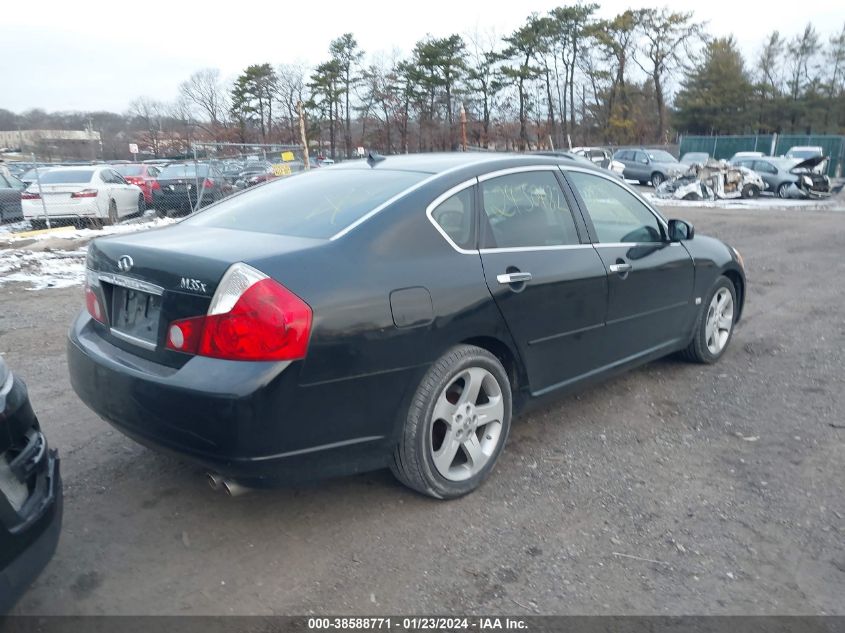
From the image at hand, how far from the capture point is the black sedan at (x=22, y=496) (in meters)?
2.20

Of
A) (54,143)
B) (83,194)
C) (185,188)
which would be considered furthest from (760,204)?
(54,143)

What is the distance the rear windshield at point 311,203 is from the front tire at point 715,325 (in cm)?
267

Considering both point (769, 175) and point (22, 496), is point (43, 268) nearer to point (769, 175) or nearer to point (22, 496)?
point (22, 496)

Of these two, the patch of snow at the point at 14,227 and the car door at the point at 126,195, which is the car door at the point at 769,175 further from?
the patch of snow at the point at 14,227

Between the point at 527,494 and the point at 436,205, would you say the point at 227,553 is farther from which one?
the point at 436,205

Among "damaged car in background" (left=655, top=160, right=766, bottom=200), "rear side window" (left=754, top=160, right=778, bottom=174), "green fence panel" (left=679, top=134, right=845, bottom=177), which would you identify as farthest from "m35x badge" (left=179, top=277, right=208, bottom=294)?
"green fence panel" (left=679, top=134, right=845, bottom=177)

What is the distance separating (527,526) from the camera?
127 inches

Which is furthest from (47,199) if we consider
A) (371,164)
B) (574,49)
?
(574,49)

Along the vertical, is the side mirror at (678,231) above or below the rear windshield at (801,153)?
below

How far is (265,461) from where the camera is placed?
2.79 m

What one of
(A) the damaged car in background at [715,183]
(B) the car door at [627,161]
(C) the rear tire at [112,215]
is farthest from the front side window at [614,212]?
(B) the car door at [627,161]

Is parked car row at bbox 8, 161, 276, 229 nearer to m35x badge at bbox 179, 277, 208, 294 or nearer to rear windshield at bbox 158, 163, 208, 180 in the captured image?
rear windshield at bbox 158, 163, 208, 180

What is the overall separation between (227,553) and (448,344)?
129 centimetres

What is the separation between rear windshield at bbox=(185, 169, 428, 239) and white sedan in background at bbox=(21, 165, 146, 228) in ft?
40.8
